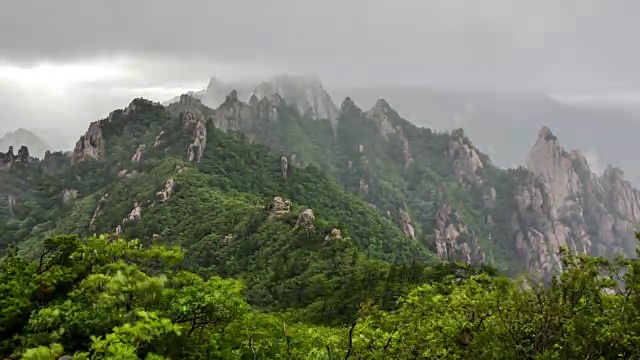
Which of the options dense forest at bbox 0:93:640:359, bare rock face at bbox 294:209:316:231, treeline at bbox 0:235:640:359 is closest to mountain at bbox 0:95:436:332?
bare rock face at bbox 294:209:316:231

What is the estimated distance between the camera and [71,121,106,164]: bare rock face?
189 metres

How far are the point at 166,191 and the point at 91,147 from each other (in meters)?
77.8

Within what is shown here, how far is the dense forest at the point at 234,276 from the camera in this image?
2109cm

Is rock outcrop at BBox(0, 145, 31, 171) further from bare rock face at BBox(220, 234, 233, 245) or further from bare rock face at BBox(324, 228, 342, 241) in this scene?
bare rock face at BBox(324, 228, 342, 241)

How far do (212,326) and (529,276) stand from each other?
16791 millimetres

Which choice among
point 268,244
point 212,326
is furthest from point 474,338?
point 268,244

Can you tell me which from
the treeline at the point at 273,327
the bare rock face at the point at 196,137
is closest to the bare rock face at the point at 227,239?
the bare rock face at the point at 196,137

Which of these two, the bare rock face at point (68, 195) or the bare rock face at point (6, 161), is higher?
the bare rock face at point (6, 161)

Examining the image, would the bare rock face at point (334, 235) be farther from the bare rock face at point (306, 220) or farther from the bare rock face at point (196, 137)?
the bare rock face at point (196, 137)

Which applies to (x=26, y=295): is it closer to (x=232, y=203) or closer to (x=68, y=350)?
(x=68, y=350)

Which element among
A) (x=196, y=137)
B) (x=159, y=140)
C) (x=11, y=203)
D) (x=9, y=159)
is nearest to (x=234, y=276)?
(x=196, y=137)

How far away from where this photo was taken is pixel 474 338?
23422 mm

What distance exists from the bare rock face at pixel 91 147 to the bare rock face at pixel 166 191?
69400mm

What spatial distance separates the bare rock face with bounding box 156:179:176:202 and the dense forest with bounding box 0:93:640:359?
1.31 ft
